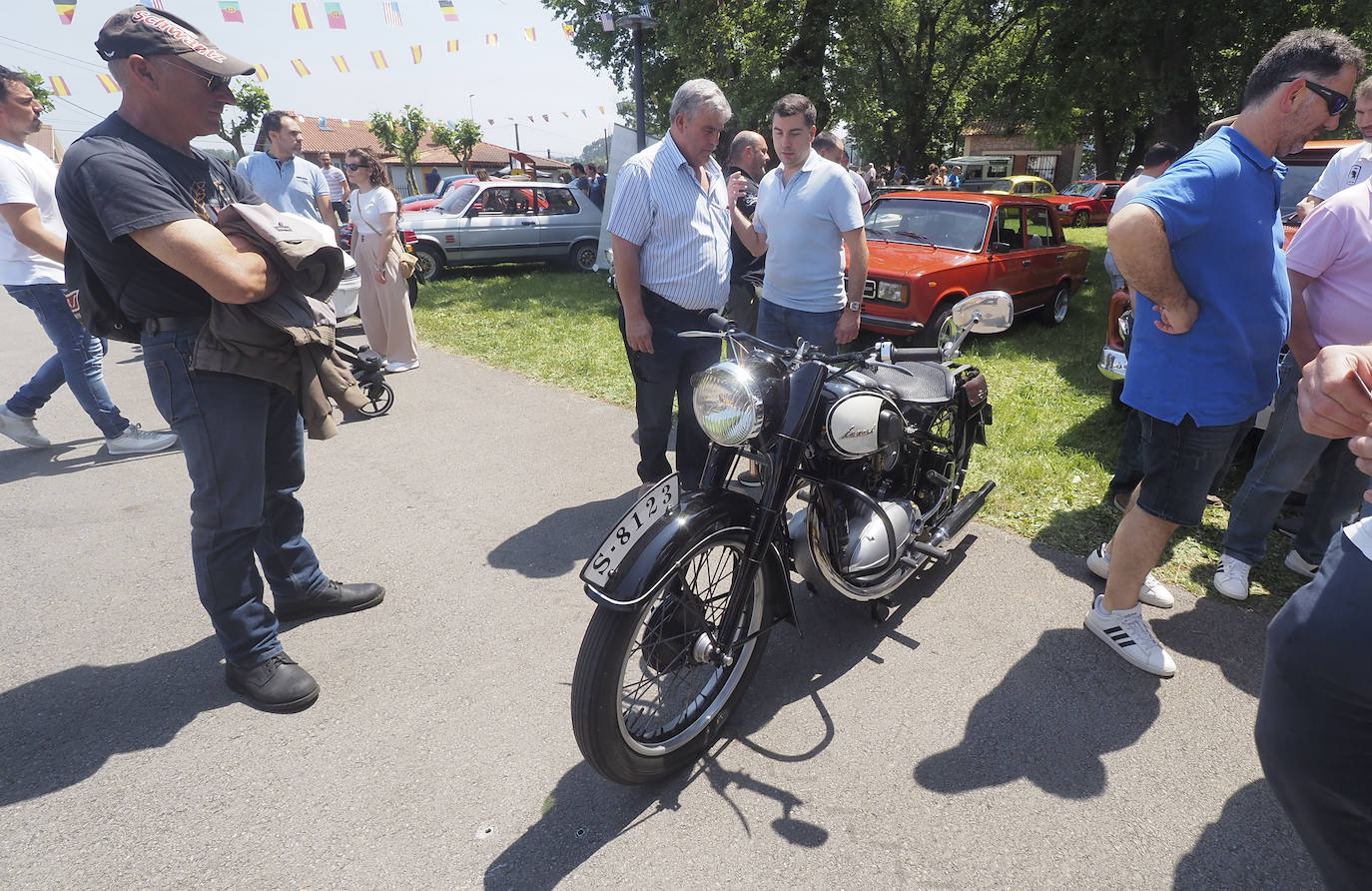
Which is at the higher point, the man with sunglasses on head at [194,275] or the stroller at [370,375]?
the man with sunglasses on head at [194,275]

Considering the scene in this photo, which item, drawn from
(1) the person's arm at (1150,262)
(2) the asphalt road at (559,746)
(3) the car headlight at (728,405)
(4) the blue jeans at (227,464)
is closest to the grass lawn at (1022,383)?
(2) the asphalt road at (559,746)

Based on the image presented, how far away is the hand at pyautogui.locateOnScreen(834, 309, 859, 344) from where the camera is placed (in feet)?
13.1

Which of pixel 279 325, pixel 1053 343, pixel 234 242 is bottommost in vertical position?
pixel 1053 343

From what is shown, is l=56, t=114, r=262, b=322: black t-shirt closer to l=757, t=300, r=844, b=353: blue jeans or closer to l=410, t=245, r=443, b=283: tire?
l=757, t=300, r=844, b=353: blue jeans

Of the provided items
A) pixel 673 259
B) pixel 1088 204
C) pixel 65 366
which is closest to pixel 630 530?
pixel 673 259

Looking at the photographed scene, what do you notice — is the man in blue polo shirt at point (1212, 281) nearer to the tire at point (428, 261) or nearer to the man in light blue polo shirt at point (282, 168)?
the man in light blue polo shirt at point (282, 168)

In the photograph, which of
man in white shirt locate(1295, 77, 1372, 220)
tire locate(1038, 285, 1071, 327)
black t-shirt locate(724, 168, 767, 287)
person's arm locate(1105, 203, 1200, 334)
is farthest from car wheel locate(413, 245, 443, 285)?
person's arm locate(1105, 203, 1200, 334)

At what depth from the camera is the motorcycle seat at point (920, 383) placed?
265 cm

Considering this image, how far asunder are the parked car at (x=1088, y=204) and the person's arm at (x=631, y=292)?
73.8 ft

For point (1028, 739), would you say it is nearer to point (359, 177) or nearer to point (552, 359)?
point (552, 359)

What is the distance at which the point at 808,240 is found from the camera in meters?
3.84

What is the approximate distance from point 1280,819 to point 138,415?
7.03 meters

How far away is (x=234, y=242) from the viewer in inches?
84.4

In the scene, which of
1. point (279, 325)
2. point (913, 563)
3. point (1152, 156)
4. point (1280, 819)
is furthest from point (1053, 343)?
point (279, 325)
